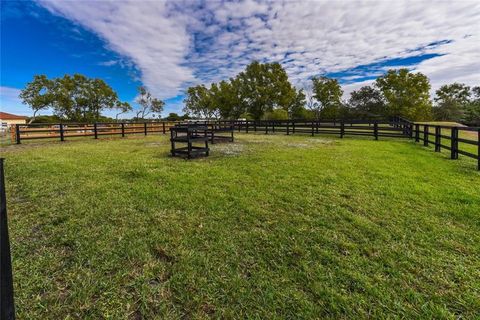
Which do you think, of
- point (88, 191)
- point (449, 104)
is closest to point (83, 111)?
point (88, 191)

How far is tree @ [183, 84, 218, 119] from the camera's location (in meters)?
50.3

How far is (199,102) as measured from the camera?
172 ft

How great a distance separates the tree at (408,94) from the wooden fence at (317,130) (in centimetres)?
2032

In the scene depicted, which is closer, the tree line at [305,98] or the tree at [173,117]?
the tree line at [305,98]

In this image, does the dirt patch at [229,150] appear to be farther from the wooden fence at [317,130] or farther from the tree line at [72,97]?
the tree line at [72,97]

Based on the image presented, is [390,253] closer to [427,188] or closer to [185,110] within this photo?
[427,188]


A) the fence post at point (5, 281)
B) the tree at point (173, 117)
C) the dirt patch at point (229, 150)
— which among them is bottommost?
the fence post at point (5, 281)

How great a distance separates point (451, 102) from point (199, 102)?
179ft

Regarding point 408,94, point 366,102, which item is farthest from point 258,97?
point 366,102

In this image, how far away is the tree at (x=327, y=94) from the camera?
45375 millimetres

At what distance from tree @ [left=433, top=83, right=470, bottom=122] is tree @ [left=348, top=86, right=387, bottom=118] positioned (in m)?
10.8

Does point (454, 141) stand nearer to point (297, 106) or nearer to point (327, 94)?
point (327, 94)

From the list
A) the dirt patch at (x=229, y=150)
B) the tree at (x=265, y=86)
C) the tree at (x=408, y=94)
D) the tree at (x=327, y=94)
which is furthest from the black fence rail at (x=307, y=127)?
the tree at (x=327, y=94)

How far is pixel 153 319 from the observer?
5.73 ft
